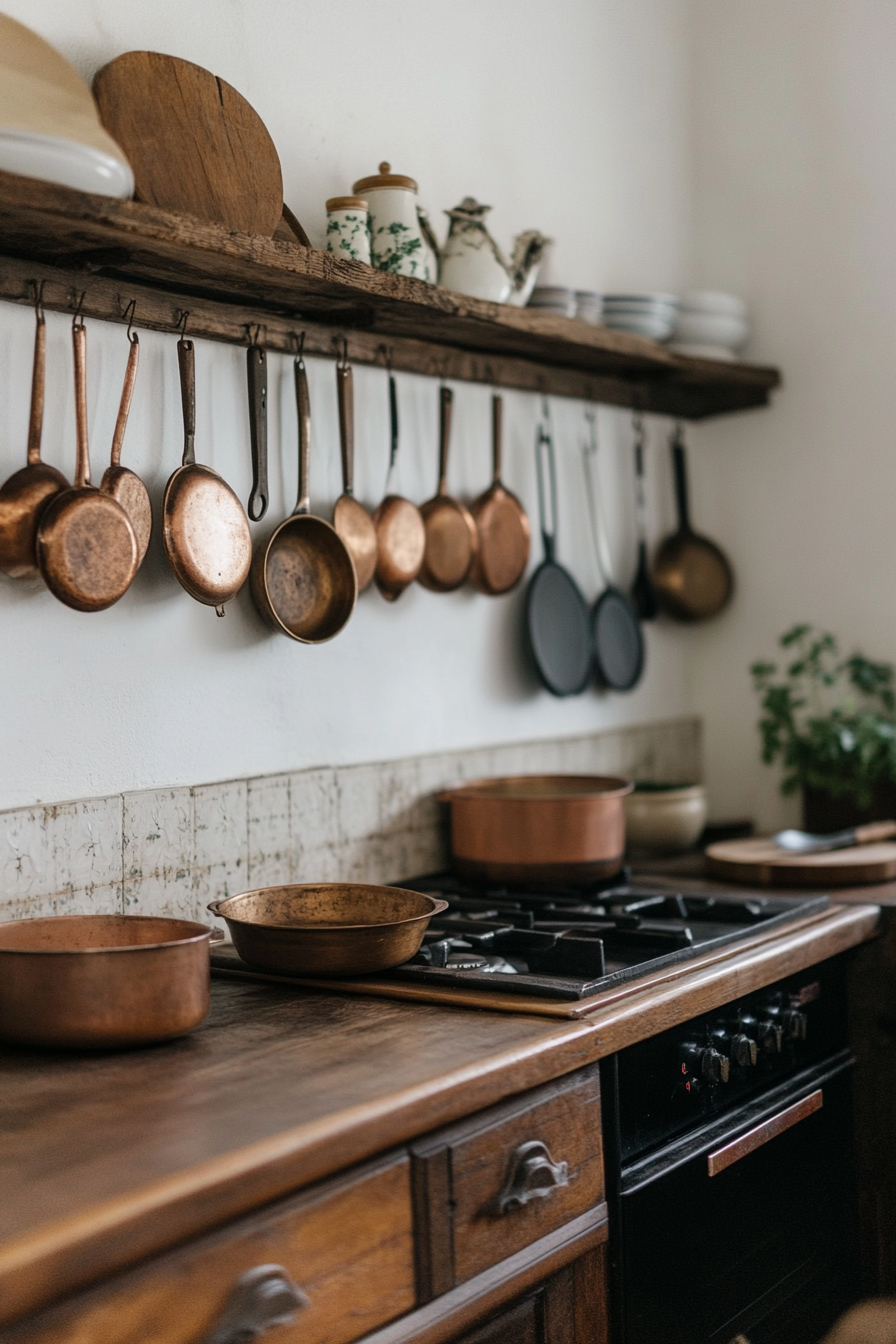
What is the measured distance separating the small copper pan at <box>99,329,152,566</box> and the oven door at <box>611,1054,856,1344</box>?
3.21 ft

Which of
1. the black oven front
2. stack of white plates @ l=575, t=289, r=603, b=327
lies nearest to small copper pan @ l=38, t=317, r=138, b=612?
the black oven front

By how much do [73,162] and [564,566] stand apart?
135cm

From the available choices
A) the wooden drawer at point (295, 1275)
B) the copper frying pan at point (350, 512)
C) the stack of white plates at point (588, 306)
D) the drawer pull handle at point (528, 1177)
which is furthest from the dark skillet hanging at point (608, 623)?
the wooden drawer at point (295, 1275)

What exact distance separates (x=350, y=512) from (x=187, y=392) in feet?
1.17

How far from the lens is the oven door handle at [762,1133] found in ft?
5.08

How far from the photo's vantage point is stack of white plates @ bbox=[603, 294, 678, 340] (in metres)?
2.47

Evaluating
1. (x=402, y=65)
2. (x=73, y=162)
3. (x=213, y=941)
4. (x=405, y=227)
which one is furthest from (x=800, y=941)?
(x=402, y=65)

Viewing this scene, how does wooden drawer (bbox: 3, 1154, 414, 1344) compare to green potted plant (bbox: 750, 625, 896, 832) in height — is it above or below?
below

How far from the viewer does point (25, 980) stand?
1.24m

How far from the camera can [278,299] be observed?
1764mm

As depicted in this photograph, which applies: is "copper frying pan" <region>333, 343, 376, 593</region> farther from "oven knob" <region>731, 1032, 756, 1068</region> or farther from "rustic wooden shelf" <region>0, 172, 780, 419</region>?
"oven knob" <region>731, 1032, 756, 1068</region>

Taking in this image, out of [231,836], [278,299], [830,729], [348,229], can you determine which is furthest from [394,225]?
[830,729]

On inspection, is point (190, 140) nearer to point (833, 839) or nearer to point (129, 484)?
point (129, 484)

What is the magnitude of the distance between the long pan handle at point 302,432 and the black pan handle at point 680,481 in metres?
1.14
